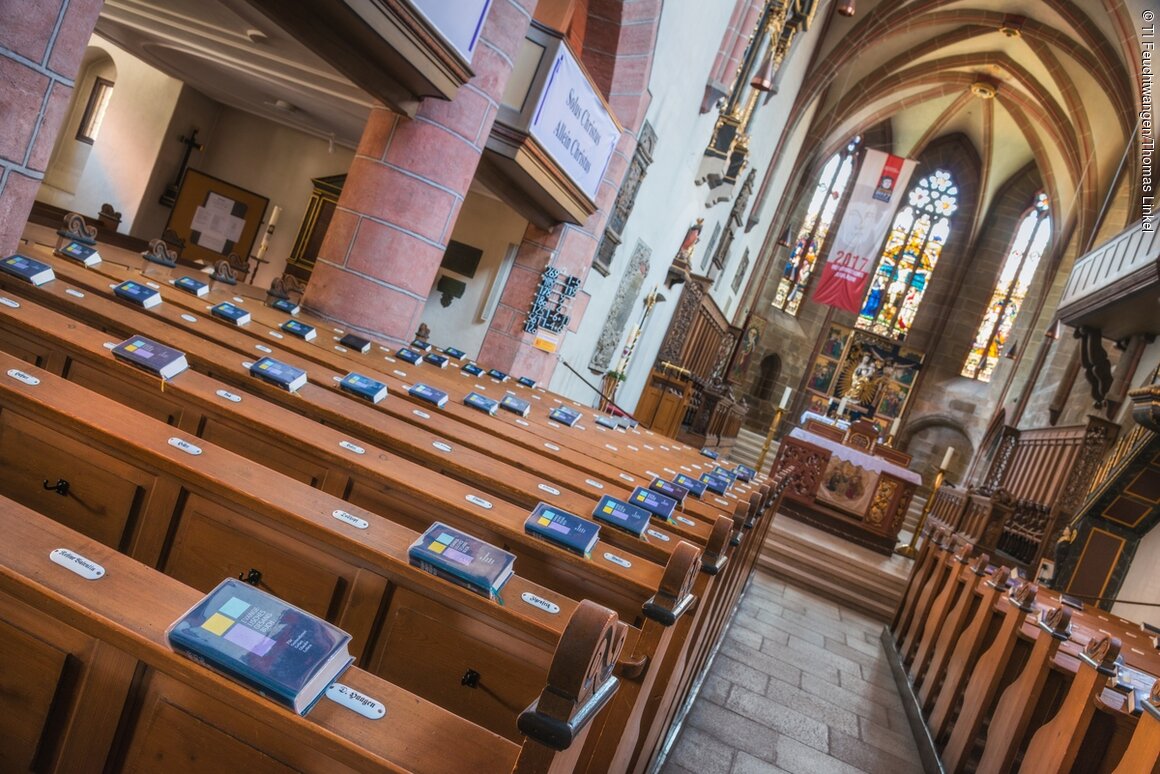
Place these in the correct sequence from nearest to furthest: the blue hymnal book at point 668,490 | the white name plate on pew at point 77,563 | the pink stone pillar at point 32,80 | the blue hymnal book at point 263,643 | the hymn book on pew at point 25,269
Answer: the blue hymnal book at point 263,643 → the white name plate on pew at point 77,563 → the pink stone pillar at point 32,80 → the hymn book on pew at point 25,269 → the blue hymnal book at point 668,490

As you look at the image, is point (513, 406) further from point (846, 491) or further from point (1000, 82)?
point (1000, 82)

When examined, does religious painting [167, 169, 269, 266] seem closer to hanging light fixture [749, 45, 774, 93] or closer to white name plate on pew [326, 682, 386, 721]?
hanging light fixture [749, 45, 774, 93]

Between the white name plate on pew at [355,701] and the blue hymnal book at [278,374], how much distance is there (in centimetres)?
199

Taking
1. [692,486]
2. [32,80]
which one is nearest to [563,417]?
[692,486]

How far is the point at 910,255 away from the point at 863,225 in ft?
26.1

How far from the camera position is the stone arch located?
1044 cm

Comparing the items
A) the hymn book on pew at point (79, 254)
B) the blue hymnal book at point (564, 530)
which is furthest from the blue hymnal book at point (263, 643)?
the hymn book on pew at point (79, 254)

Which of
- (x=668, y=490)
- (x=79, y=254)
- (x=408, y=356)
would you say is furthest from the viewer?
(x=408, y=356)

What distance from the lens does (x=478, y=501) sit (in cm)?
260

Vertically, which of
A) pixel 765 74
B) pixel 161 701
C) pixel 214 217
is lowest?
pixel 161 701

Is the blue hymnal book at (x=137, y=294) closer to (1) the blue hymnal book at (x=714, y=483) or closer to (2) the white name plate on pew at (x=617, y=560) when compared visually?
(2) the white name plate on pew at (x=617, y=560)

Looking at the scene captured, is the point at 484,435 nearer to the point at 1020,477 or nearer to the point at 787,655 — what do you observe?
the point at 787,655

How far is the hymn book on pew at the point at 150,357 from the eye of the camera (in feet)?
8.55

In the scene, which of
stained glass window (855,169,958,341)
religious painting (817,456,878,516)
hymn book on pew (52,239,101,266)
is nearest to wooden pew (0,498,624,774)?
hymn book on pew (52,239,101,266)
